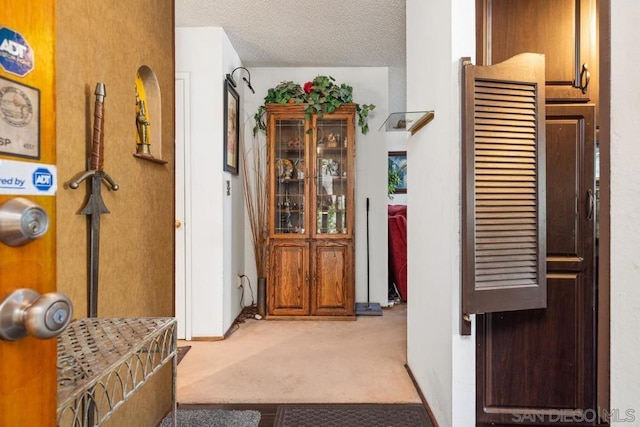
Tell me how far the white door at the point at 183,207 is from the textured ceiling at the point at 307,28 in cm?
58

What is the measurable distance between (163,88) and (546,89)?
1.82 metres

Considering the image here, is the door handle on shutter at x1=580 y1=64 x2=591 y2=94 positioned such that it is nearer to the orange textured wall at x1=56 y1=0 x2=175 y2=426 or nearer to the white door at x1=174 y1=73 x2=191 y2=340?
the orange textured wall at x1=56 y1=0 x2=175 y2=426

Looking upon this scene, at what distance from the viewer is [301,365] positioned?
97.8 inches

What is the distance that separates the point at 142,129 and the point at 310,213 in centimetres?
216

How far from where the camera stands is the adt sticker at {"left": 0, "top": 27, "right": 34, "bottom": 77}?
1.36 ft

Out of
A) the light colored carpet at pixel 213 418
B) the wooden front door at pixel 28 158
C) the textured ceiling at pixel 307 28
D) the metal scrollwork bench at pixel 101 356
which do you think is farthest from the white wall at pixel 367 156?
the wooden front door at pixel 28 158

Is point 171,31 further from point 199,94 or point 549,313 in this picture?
point 549,313

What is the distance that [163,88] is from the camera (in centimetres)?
174

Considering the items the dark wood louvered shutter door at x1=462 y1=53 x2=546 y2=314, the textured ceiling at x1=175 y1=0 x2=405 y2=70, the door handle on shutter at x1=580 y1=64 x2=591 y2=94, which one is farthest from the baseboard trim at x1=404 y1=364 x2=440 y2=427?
the textured ceiling at x1=175 y1=0 x2=405 y2=70

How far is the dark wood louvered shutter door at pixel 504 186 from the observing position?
149 centimetres

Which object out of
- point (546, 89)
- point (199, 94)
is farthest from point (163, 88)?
point (546, 89)

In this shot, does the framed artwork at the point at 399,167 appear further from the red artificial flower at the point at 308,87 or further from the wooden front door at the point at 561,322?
the wooden front door at the point at 561,322

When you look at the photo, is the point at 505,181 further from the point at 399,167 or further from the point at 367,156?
the point at 399,167
